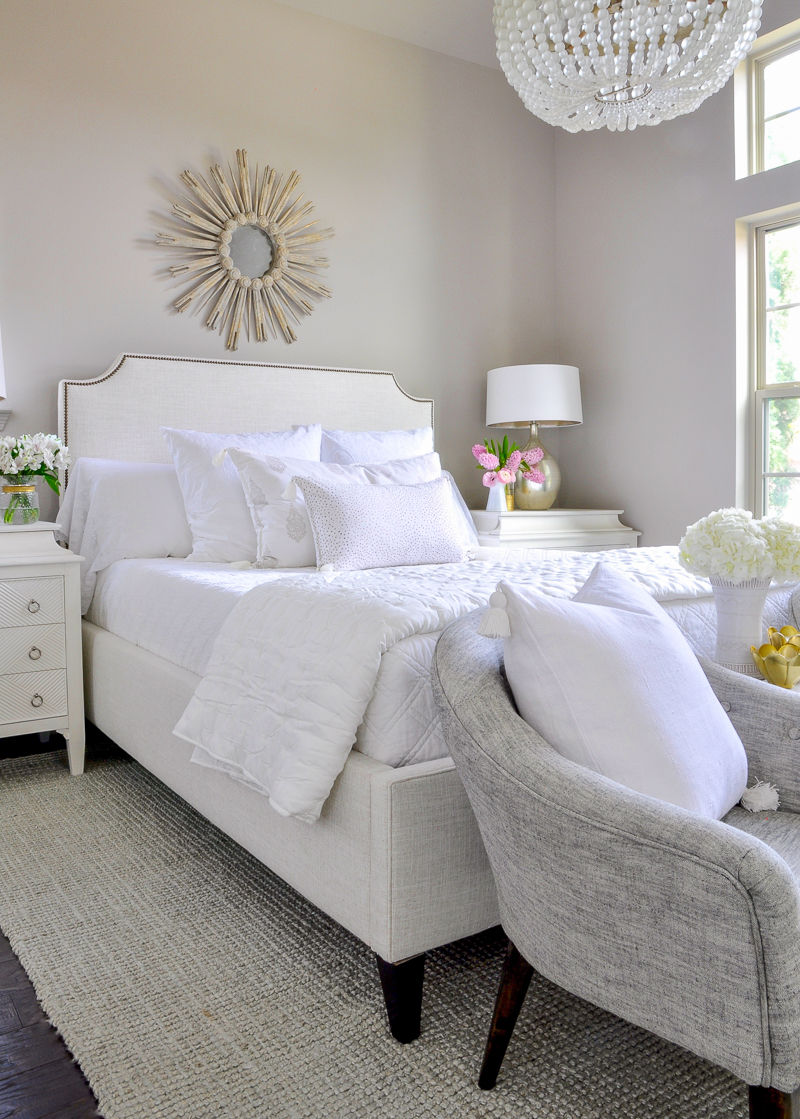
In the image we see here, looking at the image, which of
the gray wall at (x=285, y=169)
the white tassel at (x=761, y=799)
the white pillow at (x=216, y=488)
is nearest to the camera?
the white tassel at (x=761, y=799)

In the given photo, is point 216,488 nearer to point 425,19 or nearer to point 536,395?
point 536,395

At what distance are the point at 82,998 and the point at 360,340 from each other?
292 cm

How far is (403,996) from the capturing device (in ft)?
4.37

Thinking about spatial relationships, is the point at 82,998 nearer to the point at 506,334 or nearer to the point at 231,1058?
the point at 231,1058

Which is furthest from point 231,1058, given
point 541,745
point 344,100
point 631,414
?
point 344,100

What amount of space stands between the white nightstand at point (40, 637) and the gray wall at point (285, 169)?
2.29 ft

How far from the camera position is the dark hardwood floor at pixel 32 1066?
1.20 metres

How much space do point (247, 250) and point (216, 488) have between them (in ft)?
3.95

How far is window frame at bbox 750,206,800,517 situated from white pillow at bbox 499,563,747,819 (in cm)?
258

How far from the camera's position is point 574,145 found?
421 cm

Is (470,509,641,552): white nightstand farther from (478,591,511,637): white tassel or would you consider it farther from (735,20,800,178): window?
(478,591,511,637): white tassel

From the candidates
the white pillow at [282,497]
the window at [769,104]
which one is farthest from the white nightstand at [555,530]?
the window at [769,104]

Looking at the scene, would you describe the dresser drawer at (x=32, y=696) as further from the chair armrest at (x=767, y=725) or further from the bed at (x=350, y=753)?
the chair armrest at (x=767, y=725)

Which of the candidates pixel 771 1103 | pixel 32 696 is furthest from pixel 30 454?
pixel 771 1103
